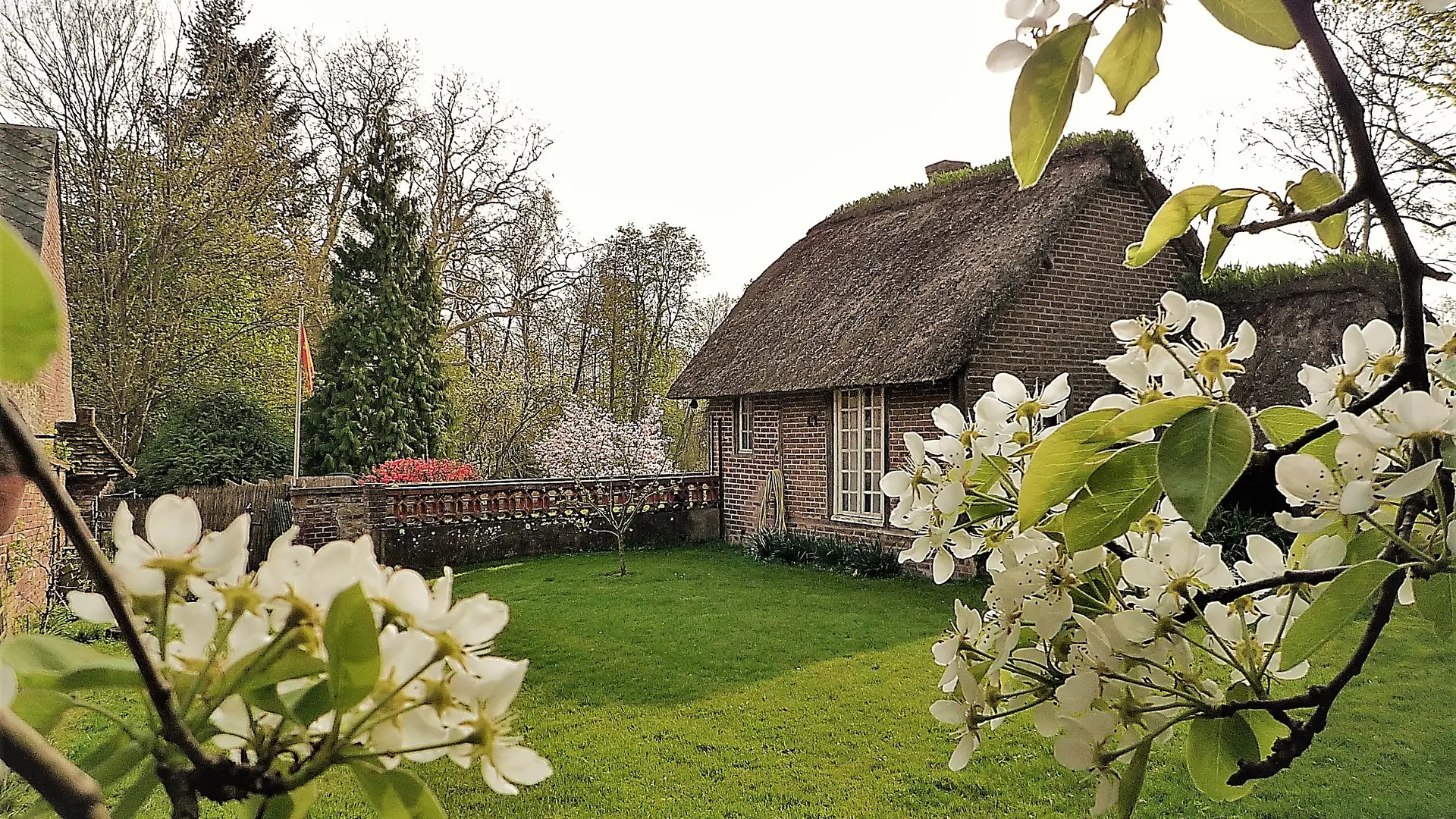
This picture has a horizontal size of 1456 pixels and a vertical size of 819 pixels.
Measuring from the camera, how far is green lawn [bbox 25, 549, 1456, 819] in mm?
2893

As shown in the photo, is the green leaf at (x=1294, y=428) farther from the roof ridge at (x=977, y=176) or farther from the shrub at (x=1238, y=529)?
the shrub at (x=1238, y=529)

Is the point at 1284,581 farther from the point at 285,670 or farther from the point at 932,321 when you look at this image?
the point at 932,321

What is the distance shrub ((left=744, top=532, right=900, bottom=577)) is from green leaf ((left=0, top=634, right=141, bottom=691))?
262 inches

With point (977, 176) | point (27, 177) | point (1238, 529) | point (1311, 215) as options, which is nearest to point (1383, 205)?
point (1311, 215)

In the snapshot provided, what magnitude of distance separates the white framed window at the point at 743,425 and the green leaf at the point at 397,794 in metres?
8.56

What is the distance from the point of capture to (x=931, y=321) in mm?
6668

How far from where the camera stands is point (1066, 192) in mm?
6703

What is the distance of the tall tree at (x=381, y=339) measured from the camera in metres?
11.1

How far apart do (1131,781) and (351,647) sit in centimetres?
35

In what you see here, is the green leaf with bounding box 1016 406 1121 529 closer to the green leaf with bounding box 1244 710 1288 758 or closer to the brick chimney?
the green leaf with bounding box 1244 710 1288 758

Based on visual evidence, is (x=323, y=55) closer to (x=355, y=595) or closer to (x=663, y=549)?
(x=663, y=549)

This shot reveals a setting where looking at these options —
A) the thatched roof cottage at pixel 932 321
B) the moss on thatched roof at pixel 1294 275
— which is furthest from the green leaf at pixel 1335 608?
the moss on thatched roof at pixel 1294 275

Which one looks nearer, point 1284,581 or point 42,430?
point 1284,581

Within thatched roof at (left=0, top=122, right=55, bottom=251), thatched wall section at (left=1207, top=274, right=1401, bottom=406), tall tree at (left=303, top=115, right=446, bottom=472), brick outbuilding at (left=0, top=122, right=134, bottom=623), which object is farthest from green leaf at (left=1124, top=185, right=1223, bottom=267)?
tall tree at (left=303, top=115, right=446, bottom=472)
